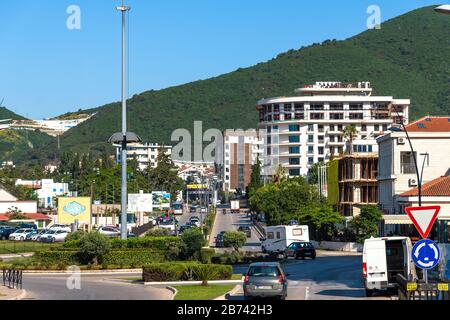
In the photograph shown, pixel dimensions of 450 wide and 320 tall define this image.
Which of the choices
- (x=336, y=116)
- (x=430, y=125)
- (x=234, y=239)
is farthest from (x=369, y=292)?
(x=336, y=116)

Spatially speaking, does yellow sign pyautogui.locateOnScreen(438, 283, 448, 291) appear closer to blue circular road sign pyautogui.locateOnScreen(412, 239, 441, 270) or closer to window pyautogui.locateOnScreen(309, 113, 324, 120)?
blue circular road sign pyautogui.locateOnScreen(412, 239, 441, 270)

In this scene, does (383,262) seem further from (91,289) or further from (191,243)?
(191,243)

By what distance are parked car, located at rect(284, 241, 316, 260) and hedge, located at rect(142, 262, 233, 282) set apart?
22666mm

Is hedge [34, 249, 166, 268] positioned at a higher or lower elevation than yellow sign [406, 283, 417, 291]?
lower

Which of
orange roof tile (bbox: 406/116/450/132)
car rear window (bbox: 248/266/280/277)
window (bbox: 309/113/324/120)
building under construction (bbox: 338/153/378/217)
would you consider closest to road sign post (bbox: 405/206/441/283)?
car rear window (bbox: 248/266/280/277)

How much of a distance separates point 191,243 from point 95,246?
591 cm

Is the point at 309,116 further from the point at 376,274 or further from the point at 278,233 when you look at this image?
the point at 376,274

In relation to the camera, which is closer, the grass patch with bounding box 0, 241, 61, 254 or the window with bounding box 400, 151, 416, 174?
the grass patch with bounding box 0, 241, 61, 254

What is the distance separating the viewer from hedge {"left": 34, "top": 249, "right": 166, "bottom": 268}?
58062mm

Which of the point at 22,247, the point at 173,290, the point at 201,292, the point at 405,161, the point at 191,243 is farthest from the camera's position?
the point at 405,161

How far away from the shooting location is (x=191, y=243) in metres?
57.2

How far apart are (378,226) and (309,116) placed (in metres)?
101

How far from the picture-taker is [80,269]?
5638 cm
